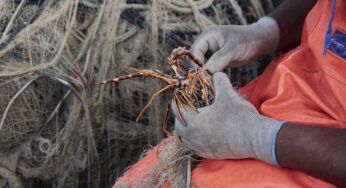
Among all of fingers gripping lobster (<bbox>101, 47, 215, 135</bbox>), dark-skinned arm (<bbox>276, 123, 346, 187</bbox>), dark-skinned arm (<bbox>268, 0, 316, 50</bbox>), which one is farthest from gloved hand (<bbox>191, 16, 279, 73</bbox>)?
dark-skinned arm (<bbox>276, 123, 346, 187</bbox>)

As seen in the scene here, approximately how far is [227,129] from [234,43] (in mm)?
443

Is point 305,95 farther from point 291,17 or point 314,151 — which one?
point 291,17

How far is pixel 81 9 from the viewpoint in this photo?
1.32 m

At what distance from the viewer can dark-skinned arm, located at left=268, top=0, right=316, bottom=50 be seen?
126 centimetres

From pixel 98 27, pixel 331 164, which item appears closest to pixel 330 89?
pixel 331 164

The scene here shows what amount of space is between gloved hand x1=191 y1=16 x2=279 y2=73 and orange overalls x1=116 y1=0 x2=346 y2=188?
0.21 meters

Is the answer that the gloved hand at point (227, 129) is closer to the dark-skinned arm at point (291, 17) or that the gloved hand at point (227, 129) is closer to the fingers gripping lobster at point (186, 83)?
the fingers gripping lobster at point (186, 83)

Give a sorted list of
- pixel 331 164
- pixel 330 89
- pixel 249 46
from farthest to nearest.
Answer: pixel 249 46, pixel 330 89, pixel 331 164

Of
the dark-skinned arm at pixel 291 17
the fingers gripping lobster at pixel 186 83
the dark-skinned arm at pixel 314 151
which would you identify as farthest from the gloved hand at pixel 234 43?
the dark-skinned arm at pixel 314 151

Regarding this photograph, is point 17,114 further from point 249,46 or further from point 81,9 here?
point 249,46

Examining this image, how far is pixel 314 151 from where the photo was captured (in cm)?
69

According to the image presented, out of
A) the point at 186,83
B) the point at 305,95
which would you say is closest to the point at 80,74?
the point at 186,83

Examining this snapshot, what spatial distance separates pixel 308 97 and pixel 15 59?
3.61 feet

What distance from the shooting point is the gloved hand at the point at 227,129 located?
2.52 ft
